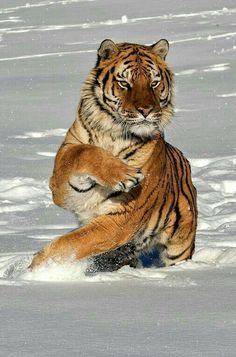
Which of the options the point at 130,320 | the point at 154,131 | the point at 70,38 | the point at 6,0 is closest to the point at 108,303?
the point at 130,320

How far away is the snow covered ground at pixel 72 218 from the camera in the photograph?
327 cm

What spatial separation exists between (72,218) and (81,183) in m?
2.07

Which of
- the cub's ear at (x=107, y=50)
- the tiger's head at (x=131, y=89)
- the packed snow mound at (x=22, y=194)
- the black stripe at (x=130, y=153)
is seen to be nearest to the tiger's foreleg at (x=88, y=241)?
the black stripe at (x=130, y=153)

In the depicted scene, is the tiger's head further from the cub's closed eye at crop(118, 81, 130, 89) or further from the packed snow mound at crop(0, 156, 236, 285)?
the packed snow mound at crop(0, 156, 236, 285)

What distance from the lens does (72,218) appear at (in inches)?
275

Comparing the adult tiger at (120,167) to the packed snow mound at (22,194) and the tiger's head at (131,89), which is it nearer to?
the tiger's head at (131,89)

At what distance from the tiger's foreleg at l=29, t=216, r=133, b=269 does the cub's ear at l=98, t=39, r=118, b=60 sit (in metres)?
0.84

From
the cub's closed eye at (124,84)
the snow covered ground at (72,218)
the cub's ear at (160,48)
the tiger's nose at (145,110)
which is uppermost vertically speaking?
the cub's ear at (160,48)

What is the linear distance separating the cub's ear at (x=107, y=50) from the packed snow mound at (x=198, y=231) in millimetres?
1056

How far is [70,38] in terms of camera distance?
55.2 feet

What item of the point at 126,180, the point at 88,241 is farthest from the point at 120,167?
the point at 88,241

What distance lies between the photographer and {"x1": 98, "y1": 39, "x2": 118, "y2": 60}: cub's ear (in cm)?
520

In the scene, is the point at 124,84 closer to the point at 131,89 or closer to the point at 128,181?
the point at 131,89

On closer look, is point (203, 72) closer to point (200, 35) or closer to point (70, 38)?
point (200, 35)
